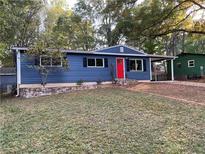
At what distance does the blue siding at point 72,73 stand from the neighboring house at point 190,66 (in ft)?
28.4

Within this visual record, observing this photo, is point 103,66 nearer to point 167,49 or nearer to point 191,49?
point 167,49

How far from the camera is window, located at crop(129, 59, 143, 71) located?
70.8ft

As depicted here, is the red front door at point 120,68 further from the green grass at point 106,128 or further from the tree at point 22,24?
the green grass at point 106,128

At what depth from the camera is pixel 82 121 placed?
335 inches

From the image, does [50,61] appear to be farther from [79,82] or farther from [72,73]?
[79,82]

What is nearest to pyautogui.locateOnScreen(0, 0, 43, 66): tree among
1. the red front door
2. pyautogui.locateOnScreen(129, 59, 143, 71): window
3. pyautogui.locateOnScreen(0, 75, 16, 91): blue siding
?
pyautogui.locateOnScreen(0, 75, 16, 91): blue siding

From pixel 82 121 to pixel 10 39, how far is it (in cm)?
1809

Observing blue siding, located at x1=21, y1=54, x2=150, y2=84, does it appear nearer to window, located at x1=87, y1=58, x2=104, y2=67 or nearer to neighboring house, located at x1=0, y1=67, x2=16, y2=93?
window, located at x1=87, y1=58, x2=104, y2=67

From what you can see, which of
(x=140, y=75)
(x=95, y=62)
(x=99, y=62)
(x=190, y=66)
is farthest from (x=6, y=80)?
(x=190, y=66)

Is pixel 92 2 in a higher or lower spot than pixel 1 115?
higher

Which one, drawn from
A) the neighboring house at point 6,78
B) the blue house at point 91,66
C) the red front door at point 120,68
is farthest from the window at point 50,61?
the neighboring house at point 6,78

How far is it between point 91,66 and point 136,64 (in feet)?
13.7

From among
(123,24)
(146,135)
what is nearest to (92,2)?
(123,24)

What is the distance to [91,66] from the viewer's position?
770 inches
